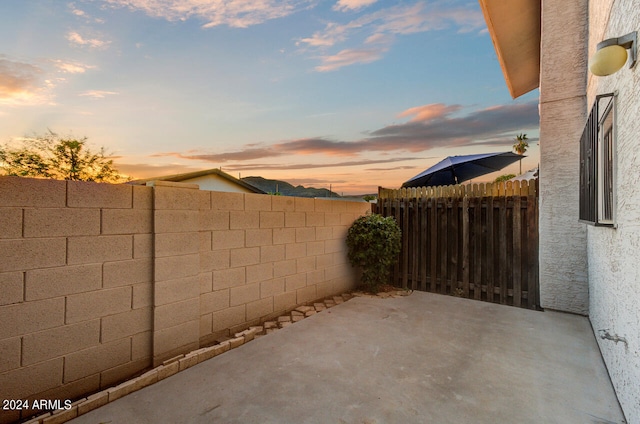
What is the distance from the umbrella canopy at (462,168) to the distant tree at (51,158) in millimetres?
6796

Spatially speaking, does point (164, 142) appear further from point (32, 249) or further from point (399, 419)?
point (399, 419)

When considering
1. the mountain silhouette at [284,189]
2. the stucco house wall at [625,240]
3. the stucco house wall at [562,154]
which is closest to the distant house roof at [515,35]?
the stucco house wall at [562,154]

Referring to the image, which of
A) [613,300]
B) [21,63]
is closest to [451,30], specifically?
[613,300]

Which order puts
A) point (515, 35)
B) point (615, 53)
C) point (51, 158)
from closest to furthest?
point (615, 53) → point (51, 158) → point (515, 35)

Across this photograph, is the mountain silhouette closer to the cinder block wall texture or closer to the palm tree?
the cinder block wall texture

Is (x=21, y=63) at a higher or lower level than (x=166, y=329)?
higher

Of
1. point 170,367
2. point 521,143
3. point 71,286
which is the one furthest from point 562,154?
point 521,143

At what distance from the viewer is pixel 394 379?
2.37m

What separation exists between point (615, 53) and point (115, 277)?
393 centimetres

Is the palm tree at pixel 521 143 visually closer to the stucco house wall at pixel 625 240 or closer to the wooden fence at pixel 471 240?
the wooden fence at pixel 471 240

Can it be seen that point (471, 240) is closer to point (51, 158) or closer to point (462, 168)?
point (462, 168)

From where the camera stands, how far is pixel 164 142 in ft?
19.7

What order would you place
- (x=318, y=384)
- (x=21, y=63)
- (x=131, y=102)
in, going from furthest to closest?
(x=131, y=102) < (x=21, y=63) < (x=318, y=384)

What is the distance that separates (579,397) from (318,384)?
198cm
